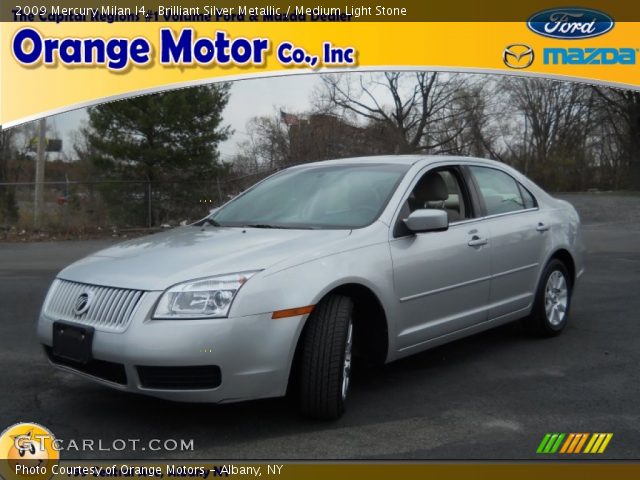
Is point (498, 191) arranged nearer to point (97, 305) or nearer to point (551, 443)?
point (551, 443)

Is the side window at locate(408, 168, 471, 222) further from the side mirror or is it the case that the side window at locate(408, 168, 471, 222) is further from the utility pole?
the utility pole

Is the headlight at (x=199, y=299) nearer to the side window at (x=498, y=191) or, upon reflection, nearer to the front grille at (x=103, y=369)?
the front grille at (x=103, y=369)

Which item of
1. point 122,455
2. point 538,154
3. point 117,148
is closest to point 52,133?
point 117,148

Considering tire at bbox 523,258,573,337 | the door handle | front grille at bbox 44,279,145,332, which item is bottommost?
tire at bbox 523,258,573,337

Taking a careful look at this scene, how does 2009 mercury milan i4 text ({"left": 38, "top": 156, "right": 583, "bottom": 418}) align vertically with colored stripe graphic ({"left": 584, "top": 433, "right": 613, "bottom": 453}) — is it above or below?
above

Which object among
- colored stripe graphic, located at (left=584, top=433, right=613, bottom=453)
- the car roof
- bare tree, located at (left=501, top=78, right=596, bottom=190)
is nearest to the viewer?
colored stripe graphic, located at (left=584, top=433, right=613, bottom=453)

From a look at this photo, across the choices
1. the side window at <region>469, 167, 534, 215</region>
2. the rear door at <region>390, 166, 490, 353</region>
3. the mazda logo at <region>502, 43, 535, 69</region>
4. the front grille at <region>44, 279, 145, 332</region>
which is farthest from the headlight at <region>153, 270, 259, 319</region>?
the mazda logo at <region>502, 43, 535, 69</region>

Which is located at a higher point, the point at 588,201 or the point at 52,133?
the point at 52,133

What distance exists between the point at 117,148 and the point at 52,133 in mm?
8562

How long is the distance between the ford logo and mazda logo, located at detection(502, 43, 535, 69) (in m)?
0.26

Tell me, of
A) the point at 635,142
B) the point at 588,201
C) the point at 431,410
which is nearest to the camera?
the point at 431,410

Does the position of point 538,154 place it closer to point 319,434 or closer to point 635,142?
point 635,142

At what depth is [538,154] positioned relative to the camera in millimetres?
28141

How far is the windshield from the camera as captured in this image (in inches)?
183
